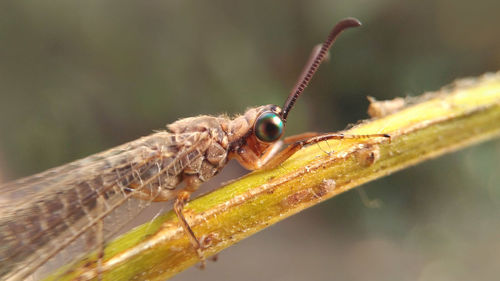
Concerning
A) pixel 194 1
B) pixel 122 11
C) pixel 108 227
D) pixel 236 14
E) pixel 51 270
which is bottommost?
pixel 51 270

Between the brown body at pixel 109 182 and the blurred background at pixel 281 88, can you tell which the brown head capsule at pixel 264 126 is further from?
the blurred background at pixel 281 88

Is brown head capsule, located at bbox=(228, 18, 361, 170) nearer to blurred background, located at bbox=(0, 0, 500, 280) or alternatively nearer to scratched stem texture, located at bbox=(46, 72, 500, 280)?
scratched stem texture, located at bbox=(46, 72, 500, 280)

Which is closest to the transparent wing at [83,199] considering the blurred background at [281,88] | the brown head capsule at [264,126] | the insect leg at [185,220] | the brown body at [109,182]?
the brown body at [109,182]

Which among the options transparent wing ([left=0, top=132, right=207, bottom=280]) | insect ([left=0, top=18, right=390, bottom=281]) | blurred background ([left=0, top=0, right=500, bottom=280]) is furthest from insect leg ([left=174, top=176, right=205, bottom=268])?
blurred background ([left=0, top=0, right=500, bottom=280])

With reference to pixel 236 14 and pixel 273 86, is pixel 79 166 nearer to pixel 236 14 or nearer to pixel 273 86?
pixel 273 86

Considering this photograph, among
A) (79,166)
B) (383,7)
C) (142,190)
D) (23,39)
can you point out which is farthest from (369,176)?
(23,39)

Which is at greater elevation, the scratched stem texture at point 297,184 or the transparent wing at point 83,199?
the transparent wing at point 83,199

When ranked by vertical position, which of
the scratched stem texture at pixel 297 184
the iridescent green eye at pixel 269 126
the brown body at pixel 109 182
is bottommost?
the scratched stem texture at pixel 297 184
